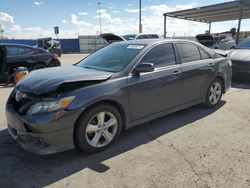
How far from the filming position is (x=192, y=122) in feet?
15.6

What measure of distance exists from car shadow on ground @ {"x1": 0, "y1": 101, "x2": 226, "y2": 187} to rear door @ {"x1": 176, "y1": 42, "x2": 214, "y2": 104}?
850 millimetres

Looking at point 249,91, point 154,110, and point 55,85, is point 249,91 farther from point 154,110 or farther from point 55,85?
point 55,85

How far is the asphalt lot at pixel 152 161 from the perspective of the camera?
2.91m

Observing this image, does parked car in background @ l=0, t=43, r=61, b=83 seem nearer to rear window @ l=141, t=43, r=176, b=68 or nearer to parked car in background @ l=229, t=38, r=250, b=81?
rear window @ l=141, t=43, r=176, b=68

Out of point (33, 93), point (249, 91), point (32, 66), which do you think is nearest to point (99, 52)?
point (33, 93)

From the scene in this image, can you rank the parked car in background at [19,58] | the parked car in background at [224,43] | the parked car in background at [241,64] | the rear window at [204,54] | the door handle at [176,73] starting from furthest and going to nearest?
the parked car in background at [224,43]
the parked car in background at [19,58]
the parked car in background at [241,64]
the rear window at [204,54]
the door handle at [176,73]

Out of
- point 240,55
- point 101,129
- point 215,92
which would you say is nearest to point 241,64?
point 240,55

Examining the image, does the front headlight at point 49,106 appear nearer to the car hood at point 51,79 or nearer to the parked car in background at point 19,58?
the car hood at point 51,79

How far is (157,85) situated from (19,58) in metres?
6.60

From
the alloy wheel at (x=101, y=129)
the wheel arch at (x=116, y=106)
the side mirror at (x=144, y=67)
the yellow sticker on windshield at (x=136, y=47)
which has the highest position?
the yellow sticker on windshield at (x=136, y=47)

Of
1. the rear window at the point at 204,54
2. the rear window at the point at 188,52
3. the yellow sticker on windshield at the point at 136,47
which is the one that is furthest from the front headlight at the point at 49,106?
the rear window at the point at 204,54

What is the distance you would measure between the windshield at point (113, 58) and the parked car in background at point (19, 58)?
16.8 feet

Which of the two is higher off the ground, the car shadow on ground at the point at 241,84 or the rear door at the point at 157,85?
the rear door at the point at 157,85

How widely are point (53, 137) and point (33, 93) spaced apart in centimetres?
66
